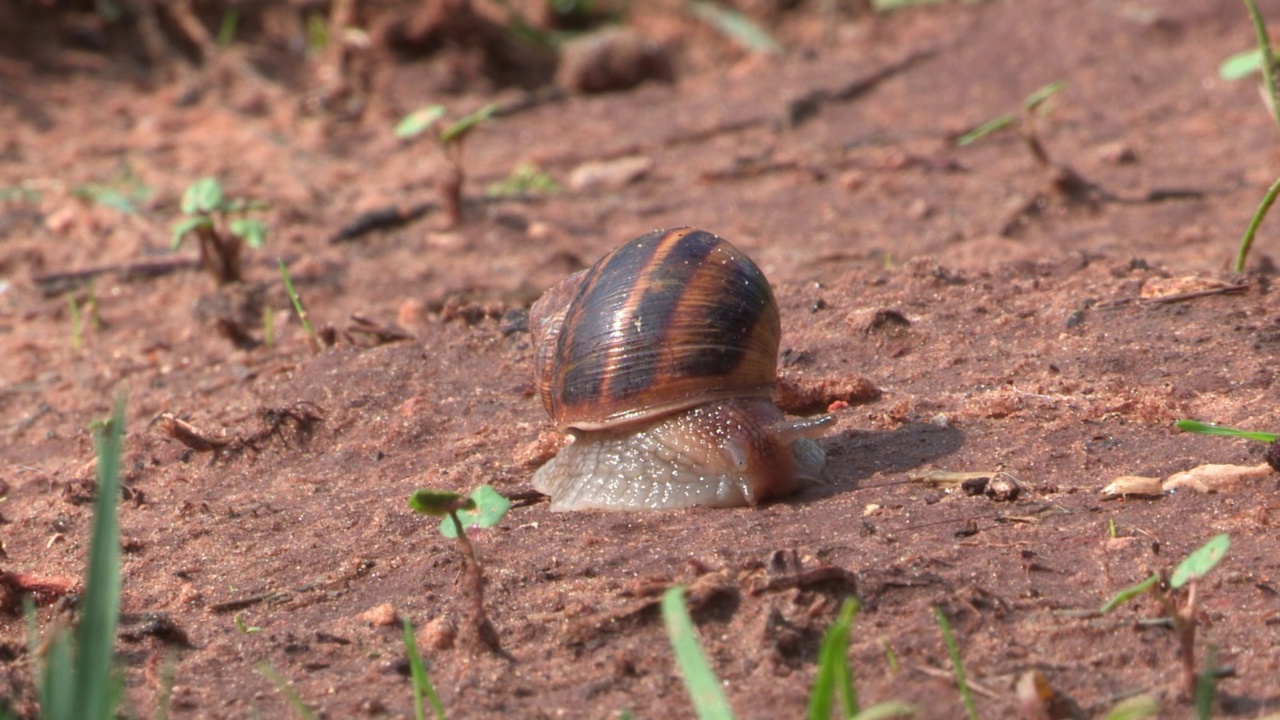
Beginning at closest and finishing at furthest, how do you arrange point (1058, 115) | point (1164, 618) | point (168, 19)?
point (1164, 618)
point (1058, 115)
point (168, 19)

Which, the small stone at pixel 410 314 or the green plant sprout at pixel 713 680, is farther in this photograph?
the small stone at pixel 410 314

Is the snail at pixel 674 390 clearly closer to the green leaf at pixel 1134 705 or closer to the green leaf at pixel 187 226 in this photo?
the green leaf at pixel 1134 705

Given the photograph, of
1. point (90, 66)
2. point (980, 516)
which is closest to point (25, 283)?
point (90, 66)

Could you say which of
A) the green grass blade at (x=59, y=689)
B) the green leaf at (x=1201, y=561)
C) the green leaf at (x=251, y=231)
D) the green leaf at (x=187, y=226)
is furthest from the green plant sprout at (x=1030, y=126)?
the green grass blade at (x=59, y=689)

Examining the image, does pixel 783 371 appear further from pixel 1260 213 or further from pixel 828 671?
pixel 828 671

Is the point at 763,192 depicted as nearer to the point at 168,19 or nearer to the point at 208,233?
the point at 208,233

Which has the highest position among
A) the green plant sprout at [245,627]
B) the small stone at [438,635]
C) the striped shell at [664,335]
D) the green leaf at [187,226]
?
the green leaf at [187,226]

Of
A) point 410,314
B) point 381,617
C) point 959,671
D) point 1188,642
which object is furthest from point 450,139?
point 1188,642
